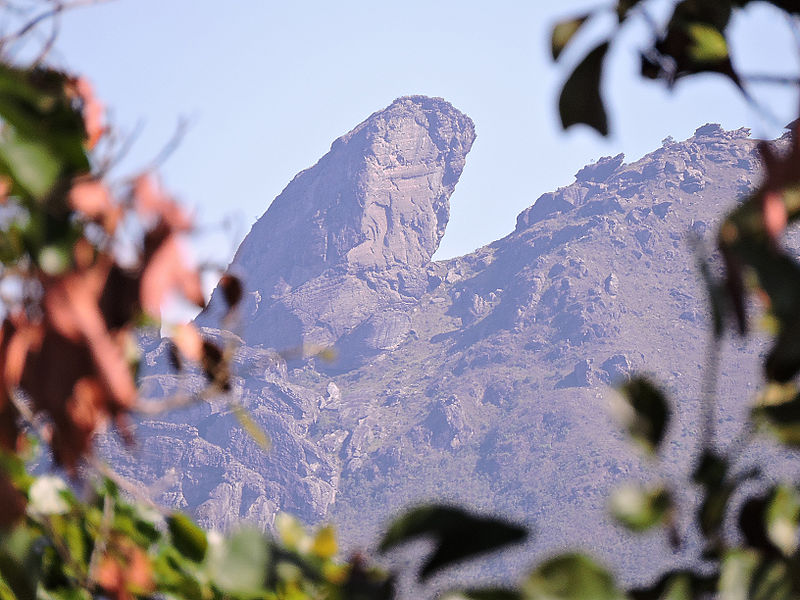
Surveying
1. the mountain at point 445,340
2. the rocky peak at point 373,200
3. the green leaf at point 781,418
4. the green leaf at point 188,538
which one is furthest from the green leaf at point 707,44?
the rocky peak at point 373,200

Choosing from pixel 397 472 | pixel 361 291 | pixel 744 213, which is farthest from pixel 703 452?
pixel 361 291

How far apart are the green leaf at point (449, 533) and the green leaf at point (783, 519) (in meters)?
0.15

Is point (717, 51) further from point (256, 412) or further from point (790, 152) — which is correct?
point (256, 412)

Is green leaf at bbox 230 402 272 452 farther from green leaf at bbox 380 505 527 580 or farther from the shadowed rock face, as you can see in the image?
the shadowed rock face

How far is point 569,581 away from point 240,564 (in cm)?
15

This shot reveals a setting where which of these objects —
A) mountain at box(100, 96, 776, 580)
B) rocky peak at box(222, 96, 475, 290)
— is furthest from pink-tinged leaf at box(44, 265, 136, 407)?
rocky peak at box(222, 96, 475, 290)

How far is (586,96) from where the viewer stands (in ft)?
2.13

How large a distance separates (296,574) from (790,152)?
0.32 m

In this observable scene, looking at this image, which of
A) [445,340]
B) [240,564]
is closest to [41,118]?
[240,564]

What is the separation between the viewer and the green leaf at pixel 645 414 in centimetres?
43

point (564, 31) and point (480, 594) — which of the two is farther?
point (564, 31)

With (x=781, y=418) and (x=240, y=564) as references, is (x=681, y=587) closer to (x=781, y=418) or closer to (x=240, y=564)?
(x=781, y=418)

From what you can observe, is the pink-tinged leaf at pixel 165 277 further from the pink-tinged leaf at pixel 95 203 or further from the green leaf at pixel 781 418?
the green leaf at pixel 781 418

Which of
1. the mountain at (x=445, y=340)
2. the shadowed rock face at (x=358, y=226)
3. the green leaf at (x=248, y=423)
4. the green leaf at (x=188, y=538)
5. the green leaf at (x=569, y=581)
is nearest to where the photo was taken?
the green leaf at (x=569, y=581)
